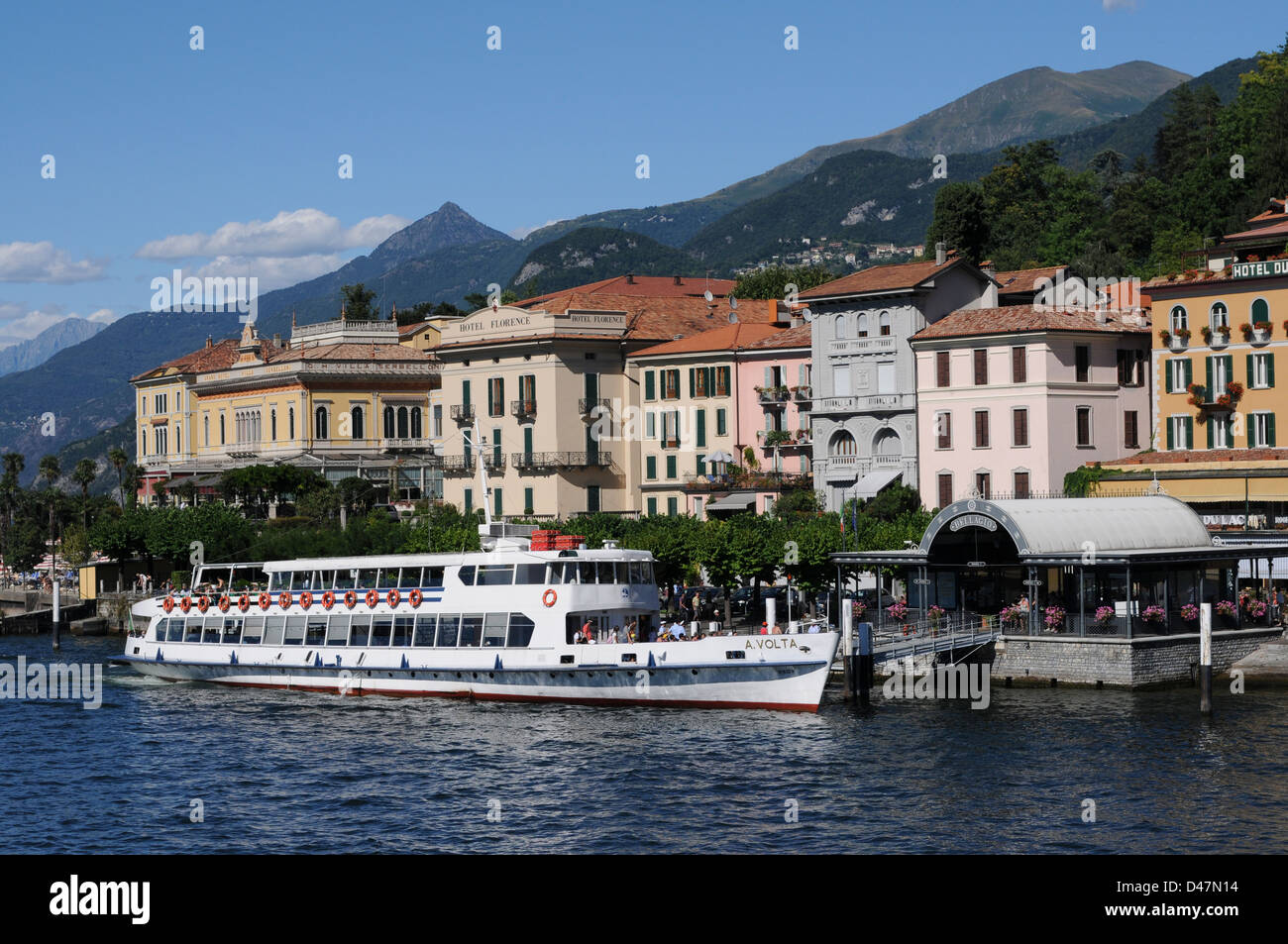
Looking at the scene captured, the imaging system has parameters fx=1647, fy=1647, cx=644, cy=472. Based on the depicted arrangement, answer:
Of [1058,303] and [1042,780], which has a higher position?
[1058,303]

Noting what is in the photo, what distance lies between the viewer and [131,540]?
10256 centimetres

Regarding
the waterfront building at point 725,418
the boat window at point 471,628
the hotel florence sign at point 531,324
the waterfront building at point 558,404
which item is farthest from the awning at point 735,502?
the boat window at point 471,628

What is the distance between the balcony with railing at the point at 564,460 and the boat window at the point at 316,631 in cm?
3445

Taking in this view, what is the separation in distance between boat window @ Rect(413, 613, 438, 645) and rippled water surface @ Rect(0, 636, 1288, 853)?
251 centimetres

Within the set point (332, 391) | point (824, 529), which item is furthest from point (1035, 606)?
point (332, 391)

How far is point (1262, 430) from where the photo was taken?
6856cm

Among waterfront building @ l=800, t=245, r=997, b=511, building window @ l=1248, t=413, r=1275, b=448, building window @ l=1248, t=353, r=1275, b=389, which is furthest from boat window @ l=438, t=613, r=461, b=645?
building window @ l=1248, t=353, r=1275, b=389

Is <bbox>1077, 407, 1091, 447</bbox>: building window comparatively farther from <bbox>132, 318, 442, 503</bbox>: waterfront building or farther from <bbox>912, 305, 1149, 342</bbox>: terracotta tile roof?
<bbox>132, 318, 442, 503</bbox>: waterfront building

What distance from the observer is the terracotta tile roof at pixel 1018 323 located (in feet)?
244

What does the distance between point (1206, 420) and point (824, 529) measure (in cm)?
1801

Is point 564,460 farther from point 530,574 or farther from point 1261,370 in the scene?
point 530,574

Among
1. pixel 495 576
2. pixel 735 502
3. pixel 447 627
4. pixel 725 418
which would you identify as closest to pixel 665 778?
pixel 495 576

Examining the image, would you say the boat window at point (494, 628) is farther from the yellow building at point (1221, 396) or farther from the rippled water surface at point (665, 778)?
the yellow building at point (1221, 396)
